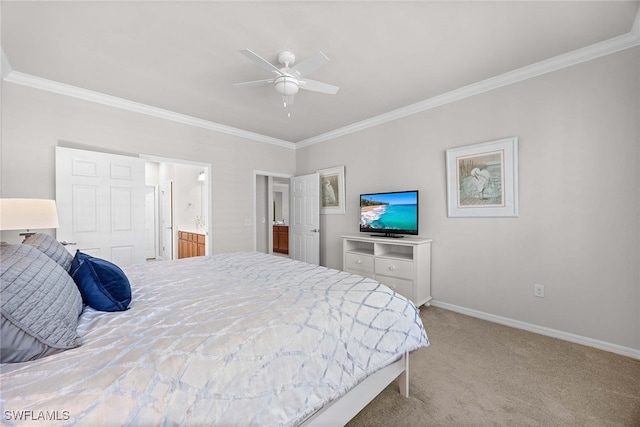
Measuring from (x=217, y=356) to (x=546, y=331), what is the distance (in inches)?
121

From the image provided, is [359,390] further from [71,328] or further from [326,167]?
[326,167]

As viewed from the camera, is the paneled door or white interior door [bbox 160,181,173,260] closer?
the paneled door

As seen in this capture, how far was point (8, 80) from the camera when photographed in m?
2.58

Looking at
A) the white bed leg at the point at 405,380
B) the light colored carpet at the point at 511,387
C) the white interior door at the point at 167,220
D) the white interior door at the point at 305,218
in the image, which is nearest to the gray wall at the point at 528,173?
the light colored carpet at the point at 511,387

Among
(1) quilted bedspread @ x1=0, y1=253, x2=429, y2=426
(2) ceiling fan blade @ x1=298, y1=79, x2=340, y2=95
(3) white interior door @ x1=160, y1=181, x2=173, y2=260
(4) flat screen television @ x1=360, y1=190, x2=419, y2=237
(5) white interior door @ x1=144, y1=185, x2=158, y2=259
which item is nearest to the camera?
(1) quilted bedspread @ x1=0, y1=253, x2=429, y2=426

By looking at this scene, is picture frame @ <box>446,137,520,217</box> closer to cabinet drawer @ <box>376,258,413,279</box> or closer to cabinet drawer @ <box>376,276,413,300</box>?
cabinet drawer @ <box>376,258,413,279</box>

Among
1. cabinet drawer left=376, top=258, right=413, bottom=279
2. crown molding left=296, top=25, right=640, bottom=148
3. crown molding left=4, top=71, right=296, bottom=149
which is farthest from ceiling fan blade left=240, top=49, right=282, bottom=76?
cabinet drawer left=376, top=258, right=413, bottom=279

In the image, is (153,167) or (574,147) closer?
(574,147)

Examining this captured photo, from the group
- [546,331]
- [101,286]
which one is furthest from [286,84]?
[546,331]

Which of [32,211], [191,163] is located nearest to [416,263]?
[191,163]

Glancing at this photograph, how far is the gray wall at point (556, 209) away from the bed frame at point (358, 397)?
1.80m

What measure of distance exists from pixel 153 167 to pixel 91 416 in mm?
6953

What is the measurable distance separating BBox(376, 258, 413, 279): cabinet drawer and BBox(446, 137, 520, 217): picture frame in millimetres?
825

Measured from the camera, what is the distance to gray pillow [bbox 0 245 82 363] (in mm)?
795
